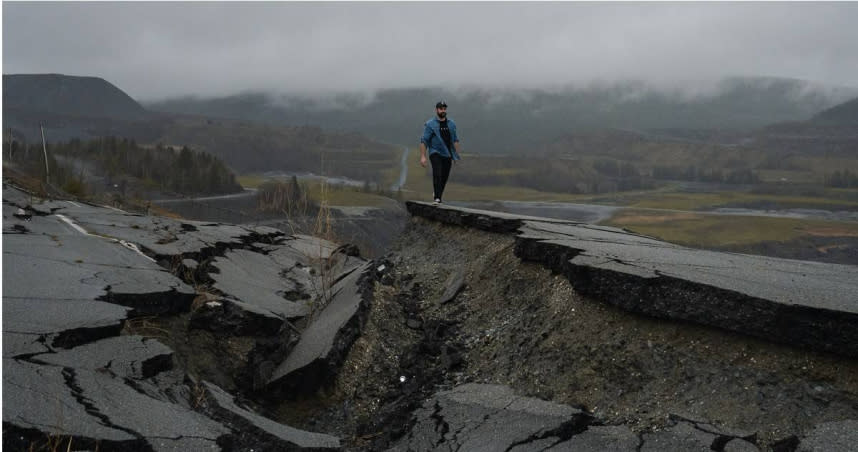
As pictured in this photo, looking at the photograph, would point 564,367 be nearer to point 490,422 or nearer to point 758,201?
point 490,422

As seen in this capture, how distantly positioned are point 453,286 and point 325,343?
87.4 inches

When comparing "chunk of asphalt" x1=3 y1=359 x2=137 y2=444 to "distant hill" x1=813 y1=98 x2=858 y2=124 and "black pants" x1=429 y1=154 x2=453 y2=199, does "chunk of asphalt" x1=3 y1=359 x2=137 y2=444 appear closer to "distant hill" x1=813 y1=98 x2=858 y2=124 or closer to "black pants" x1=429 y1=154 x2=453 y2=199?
"black pants" x1=429 y1=154 x2=453 y2=199

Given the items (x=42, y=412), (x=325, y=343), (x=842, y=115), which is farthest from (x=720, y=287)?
(x=842, y=115)

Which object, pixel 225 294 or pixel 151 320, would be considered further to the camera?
pixel 225 294

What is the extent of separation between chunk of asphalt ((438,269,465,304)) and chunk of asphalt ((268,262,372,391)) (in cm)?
89

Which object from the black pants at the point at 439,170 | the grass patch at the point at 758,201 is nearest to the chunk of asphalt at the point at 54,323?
the black pants at the point at 439,170

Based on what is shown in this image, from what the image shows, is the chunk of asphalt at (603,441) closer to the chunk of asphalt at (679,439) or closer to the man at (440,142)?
the chunk of asphalt at (679,439)

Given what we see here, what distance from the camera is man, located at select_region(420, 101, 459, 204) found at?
959 cm

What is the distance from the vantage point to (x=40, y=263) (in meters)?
6.40

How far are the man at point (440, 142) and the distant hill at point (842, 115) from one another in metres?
Result: 188

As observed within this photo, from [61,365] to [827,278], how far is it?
5.68 meters

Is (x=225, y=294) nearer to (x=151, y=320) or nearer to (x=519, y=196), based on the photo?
(x=151, y=320)

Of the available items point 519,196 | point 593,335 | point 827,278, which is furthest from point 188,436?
point 519,196

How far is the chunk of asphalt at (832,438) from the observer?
2.73m
